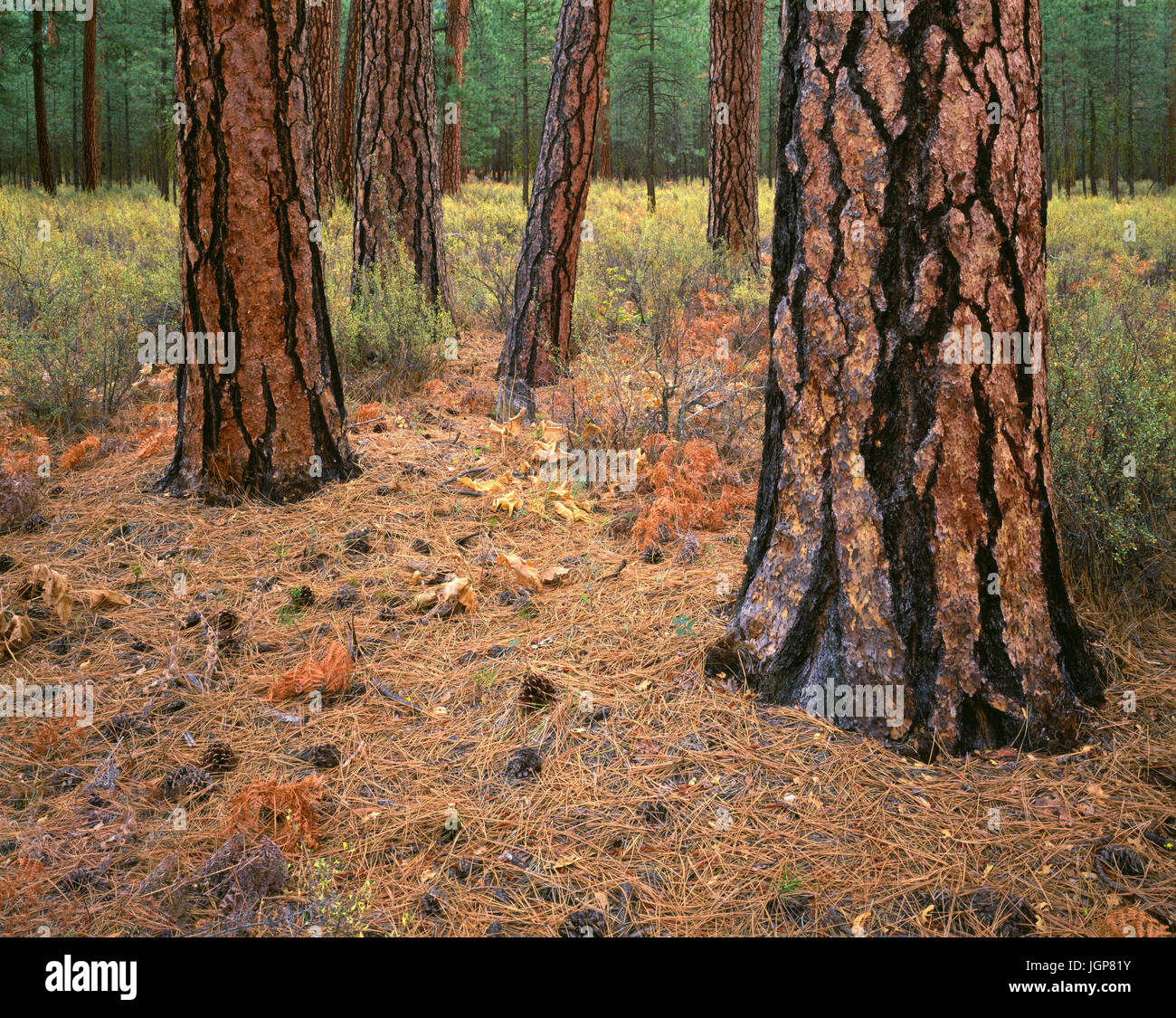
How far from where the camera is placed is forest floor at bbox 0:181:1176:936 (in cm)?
185

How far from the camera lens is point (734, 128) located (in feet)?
30.7

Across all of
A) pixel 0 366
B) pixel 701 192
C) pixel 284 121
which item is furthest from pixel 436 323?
pixel 701 192

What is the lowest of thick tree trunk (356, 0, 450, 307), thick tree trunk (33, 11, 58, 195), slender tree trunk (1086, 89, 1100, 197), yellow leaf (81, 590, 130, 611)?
yellow leaf (81, 590, 130, 611)

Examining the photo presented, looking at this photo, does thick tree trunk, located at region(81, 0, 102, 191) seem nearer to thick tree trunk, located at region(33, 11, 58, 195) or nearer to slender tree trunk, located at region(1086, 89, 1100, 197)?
thick tree trunk, located at region(33, 11, 58, 195)

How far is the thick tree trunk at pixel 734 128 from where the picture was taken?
9297 millimetres

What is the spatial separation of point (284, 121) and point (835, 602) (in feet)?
11.0

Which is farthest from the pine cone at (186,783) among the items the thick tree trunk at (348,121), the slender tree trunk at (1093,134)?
the slender tree trunk at (1093,134)

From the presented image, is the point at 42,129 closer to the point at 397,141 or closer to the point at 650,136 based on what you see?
the point at 650,136

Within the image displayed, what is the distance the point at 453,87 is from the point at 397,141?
12.9 meters

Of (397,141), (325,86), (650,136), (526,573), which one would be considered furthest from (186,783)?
(650,136)

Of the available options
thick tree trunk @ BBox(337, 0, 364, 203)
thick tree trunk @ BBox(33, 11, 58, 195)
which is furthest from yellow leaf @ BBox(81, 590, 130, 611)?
thick tree trunk @ BBox(33, 11, 58, 195)

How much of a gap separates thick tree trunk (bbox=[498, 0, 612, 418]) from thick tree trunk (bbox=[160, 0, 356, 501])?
5.69 ft

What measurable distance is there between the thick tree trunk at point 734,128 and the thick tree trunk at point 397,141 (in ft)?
13.8

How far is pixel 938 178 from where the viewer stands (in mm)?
2064
